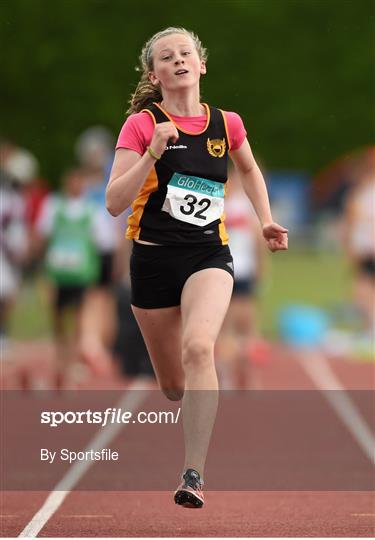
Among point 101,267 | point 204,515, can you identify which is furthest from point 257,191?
point 101,267

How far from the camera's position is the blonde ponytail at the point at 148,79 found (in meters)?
6.02

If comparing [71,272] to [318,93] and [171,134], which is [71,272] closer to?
[171,134]

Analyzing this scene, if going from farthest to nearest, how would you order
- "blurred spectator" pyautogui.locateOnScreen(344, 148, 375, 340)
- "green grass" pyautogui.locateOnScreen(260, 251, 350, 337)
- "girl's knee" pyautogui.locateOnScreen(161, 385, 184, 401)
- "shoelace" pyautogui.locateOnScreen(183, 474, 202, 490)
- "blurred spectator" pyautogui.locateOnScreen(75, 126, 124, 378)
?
1. "green grass" pyautogui.locateOnScreen(260, 251, 350, 337)
2. "blurred spectator" pyautogui.locateOnScreen(344, 148, 375, 340)
3. "blurred spectator" pyautogui.locateOnScreen(75, 126, 124, 378)
4. "girl's knee" pyautogui.locateOnScreen(161, 385, 184, 401)
5. "shoelace" pyautogui.locateOnScreen(183, 474, 202, 490)

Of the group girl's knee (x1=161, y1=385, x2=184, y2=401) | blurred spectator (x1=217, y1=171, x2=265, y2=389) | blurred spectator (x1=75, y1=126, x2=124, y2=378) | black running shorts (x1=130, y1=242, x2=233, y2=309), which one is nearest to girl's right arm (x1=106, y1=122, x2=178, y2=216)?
black running shorts (x1=130, y1=242, x2=233, y2=309)

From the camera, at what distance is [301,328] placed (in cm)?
1797

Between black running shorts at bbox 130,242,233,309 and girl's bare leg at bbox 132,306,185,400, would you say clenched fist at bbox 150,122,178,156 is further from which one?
girl's bare leg at bbox 132,306,185,400

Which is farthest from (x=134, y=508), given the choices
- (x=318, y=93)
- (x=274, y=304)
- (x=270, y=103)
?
(x=318, y=93)

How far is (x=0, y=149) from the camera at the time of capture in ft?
41.2

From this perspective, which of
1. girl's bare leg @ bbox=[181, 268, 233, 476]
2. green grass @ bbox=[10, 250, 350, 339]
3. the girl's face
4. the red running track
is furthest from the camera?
green grass @ bbox=[10, 250, 350, 339]

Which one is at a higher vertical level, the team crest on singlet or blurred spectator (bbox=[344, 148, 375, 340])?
the team crest on singlet

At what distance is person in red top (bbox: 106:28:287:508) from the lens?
5746 millimetres

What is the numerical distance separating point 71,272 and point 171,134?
6722 mm

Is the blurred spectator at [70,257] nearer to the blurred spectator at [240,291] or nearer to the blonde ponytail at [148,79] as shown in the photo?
the blurred spectator at [240,291]

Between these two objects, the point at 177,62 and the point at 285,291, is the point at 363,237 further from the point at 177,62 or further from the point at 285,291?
the point at 285,291
